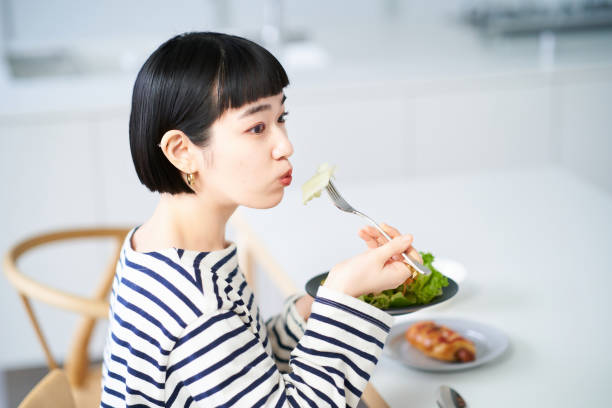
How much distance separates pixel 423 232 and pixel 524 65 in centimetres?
137

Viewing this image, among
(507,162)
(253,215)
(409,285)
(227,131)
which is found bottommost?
(507,162)

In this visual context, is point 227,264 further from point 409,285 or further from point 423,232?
point 423,232

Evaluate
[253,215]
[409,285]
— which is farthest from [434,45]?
[409,285]

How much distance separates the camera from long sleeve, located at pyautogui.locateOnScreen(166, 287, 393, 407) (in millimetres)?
785

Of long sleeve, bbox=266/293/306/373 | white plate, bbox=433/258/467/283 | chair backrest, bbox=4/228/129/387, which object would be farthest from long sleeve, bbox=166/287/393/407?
chair backrest, bbox=4/228/129/387

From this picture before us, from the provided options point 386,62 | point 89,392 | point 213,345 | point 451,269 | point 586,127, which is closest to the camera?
point 213,345

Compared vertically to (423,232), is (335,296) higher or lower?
higher

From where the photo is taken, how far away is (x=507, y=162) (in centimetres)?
262

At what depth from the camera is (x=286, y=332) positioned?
1.08 m

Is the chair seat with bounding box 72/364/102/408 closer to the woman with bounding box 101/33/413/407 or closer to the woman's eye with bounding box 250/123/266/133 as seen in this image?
the woman with bounding box 101/33/413/407

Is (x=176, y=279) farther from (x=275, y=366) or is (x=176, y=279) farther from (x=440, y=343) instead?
(x=440, y=343)

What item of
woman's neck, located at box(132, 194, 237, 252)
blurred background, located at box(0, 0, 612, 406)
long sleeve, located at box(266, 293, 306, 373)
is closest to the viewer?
woman's neck, located at box(132, 194, 237, 252)

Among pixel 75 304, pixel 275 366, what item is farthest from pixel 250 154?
pixel 75 304

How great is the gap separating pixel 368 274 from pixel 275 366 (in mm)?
148
